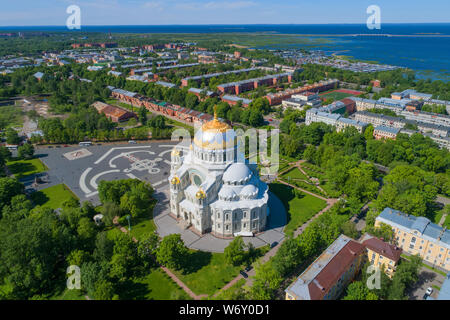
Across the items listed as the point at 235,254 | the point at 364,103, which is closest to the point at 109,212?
the point at 235,254

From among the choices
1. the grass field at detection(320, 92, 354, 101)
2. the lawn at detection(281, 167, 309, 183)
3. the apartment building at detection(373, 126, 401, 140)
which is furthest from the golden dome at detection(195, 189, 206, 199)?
the grass field at detection(320, 92, 354, 101)

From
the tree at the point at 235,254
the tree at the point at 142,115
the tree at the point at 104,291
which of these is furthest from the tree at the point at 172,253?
the tree at the point at 142,115

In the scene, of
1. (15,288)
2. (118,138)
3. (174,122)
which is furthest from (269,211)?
(174,122)

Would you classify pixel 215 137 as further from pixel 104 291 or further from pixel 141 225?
pixel 104 291

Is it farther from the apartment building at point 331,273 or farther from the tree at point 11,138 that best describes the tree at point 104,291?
Answer: the tree at point 11,138

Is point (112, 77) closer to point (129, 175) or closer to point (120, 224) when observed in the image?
point (129, 175)

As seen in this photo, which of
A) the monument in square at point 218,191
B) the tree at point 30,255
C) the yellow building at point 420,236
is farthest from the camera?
the monument in square at point 218,191
